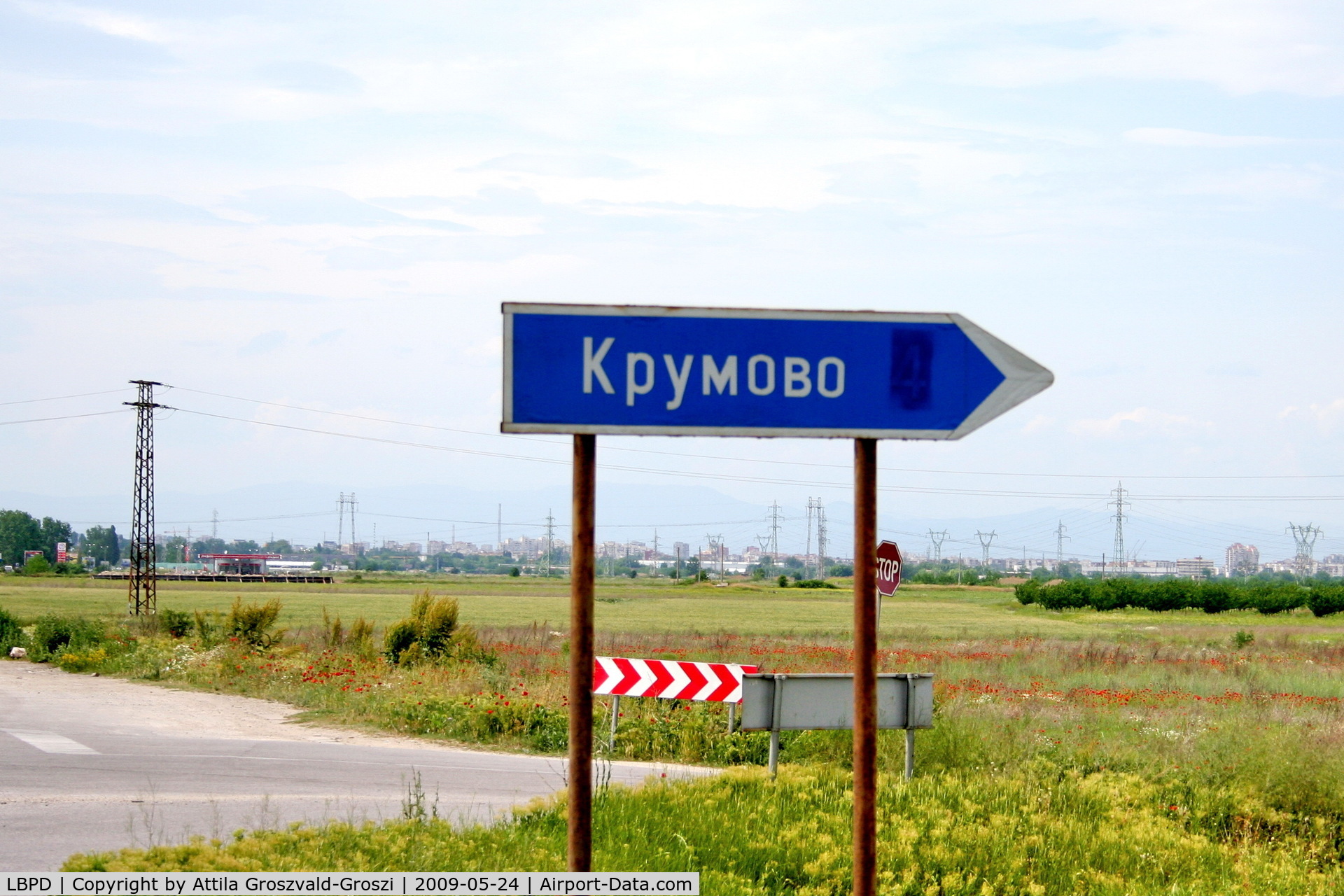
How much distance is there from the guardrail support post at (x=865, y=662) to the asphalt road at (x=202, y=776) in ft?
17.9

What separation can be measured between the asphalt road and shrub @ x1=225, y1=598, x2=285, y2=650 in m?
5.38

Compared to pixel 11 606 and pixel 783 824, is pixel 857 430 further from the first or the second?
pixel 11 606

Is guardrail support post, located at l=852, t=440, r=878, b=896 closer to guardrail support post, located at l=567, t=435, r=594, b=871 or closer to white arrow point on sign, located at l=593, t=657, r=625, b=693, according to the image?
guardrail support post, located at l=567, t=435, r=594, b=871

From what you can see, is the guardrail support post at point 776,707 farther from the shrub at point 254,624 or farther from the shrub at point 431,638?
the shrub at point 254,624

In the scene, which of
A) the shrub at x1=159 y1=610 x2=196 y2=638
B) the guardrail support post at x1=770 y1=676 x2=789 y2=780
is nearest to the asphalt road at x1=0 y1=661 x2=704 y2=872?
the guardrail support post at x1=770 y1=676 x2=789 y2=780

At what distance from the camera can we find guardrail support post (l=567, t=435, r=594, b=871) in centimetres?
357

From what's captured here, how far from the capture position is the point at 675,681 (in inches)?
517

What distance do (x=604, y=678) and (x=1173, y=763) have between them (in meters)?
6.29

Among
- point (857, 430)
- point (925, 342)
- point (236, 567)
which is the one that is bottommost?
point (236, 567)

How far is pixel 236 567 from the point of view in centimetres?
17712

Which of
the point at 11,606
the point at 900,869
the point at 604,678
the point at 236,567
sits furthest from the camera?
the point at 236,567

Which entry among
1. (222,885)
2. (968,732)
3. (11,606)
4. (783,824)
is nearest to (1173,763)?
(968,732)

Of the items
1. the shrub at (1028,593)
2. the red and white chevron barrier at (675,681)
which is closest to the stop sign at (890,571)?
the red and white chevron barrier at (675,681)

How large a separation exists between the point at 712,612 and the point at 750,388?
65.1 m
